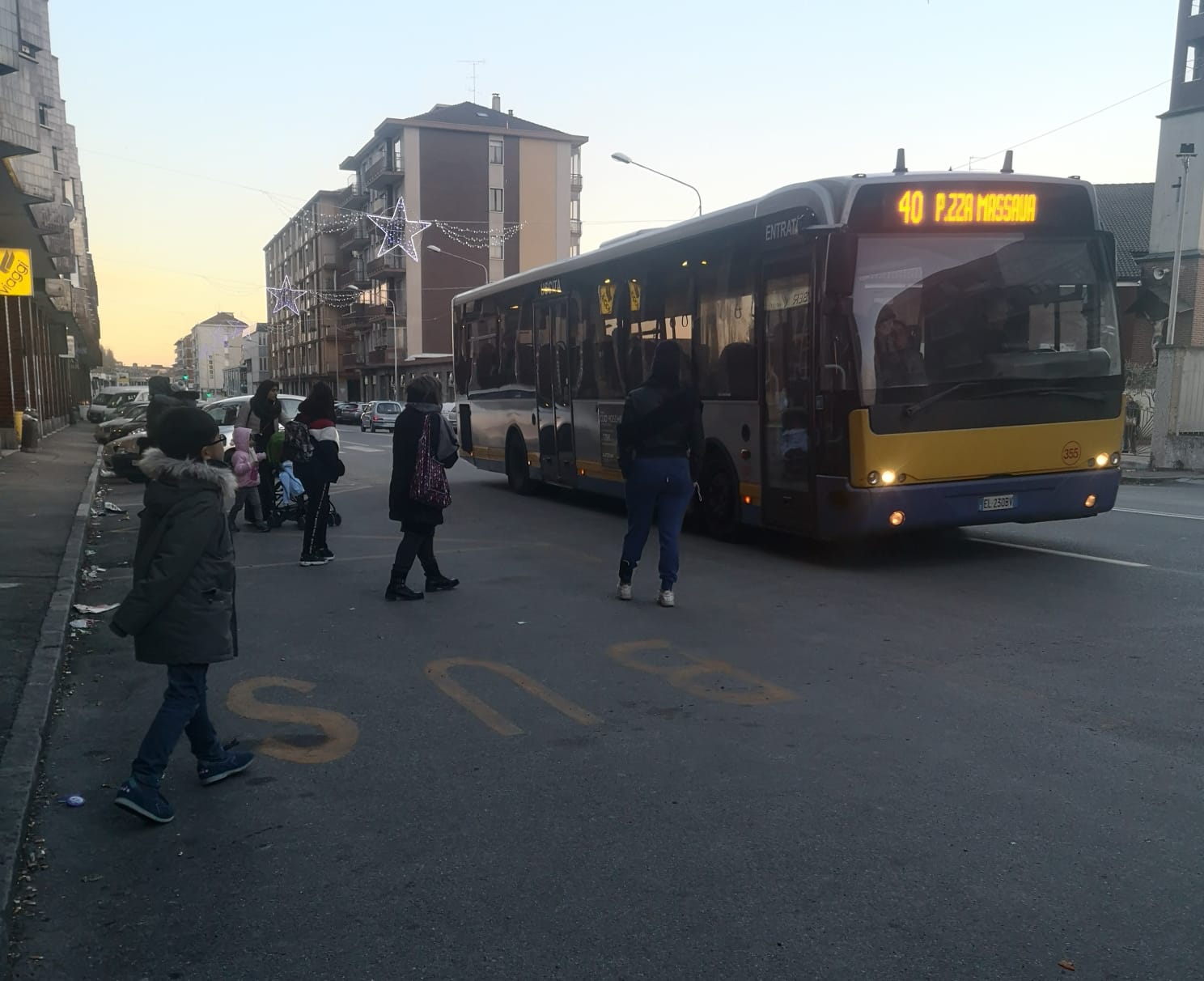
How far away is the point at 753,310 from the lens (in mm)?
10188

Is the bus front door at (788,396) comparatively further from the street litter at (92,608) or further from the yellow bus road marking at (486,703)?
the street litter at (92,608)

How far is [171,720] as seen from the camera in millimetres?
4262

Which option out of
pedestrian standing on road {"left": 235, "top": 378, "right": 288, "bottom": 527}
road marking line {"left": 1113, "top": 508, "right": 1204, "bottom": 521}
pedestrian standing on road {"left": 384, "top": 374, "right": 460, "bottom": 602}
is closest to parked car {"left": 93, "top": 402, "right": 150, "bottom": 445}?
pedestrian standing on road {"left": 235, "top": 378, "right": 288, "bottom": 527}

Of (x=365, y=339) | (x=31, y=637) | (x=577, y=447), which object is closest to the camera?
(x=31, y=637)

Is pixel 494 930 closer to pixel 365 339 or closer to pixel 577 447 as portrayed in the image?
pixel 577 447

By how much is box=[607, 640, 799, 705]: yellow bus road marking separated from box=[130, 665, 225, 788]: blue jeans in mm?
2600

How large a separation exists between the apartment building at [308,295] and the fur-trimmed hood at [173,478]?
A: 70.7m

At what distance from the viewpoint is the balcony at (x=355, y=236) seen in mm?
76938

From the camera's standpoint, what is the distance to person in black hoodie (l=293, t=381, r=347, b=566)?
10102 mm

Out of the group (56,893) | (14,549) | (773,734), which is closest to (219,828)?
(56,893)

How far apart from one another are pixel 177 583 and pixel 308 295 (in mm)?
93549

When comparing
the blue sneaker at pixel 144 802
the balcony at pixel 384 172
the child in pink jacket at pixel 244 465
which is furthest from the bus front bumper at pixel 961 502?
the balcony at pixel 384 172

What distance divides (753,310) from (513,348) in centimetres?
676

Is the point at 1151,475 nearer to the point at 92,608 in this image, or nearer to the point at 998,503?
the point at 998,503
